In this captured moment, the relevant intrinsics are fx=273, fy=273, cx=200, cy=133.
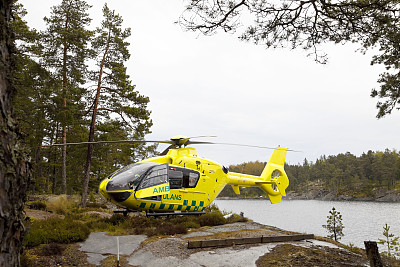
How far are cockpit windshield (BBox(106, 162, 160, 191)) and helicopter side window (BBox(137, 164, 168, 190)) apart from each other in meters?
0.18

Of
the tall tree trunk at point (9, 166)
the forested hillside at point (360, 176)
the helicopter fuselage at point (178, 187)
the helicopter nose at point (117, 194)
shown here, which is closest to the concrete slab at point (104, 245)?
the helicopter nose at point (117, 194)

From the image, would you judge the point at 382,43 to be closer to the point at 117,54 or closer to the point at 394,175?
the point at 117,54

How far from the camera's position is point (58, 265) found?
6285 millimetres

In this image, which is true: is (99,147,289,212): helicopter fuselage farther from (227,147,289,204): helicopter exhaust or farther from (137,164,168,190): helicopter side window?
(227,147,289,204): helicopter exhaust

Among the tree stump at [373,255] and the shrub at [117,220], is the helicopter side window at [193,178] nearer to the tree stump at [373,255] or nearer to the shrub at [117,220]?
the shrub at [117,220]

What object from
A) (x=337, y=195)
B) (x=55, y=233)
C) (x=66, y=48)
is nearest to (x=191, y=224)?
(x=55, y=233)

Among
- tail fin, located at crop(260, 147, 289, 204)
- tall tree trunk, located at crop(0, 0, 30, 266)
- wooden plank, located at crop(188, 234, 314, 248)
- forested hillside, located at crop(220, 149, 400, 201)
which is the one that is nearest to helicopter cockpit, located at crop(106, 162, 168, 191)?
wooden plank, located at crop(188, 234, 314, 248)

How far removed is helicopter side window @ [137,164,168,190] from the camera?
424 inches

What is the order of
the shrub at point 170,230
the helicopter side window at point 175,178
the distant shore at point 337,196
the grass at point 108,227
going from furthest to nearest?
the distant shore at point 337,196, the helicopter side window at point 175,178, the shrub at point 170,230, the grass at point 108,227

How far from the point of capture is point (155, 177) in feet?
36.0

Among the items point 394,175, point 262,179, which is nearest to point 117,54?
point 262,179

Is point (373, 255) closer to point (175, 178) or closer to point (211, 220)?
point (211, 220)

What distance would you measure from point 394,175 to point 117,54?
9117 centimetres

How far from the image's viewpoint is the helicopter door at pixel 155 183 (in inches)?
420
